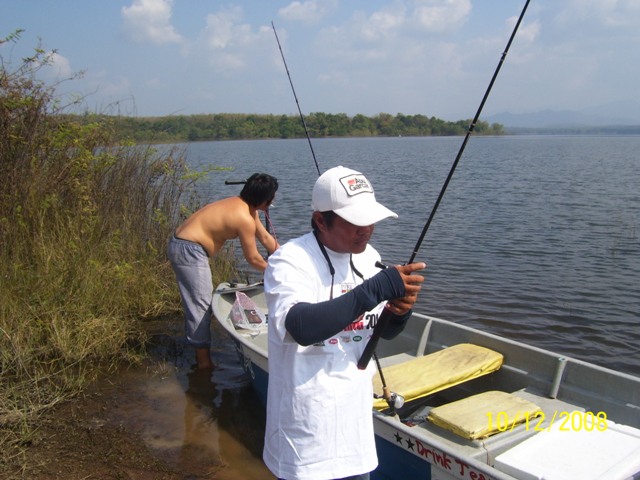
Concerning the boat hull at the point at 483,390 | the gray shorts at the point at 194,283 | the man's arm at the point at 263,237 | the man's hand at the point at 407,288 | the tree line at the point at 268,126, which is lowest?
the boat hull at the point at 483,390

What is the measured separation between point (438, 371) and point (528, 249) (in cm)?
828

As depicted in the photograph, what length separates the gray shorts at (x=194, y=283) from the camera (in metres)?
5.61

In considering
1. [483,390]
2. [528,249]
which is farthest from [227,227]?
[528,249]

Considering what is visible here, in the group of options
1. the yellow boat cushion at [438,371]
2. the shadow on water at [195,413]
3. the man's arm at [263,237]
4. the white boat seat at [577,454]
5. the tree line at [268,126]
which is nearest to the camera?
the white boat seat at [577,454]

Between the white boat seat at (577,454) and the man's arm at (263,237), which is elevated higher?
the man's arm at (263,237)

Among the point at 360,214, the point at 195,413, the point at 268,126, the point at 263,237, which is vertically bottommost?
the point at 195,413

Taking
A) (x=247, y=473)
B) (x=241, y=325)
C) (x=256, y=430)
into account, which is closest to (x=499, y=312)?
(x=241, y=325)

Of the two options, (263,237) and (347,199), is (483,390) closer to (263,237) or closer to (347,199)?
(263,237)

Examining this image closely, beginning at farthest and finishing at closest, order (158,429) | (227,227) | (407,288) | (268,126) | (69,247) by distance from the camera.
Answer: (268,126)
(69,247)
(227,227)
(158,429)
(407,288)

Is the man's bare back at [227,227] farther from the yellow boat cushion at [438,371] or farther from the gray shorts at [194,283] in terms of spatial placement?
the yellow boat cushion at [438,371]

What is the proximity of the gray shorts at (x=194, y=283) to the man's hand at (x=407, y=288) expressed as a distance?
365 centimetres
